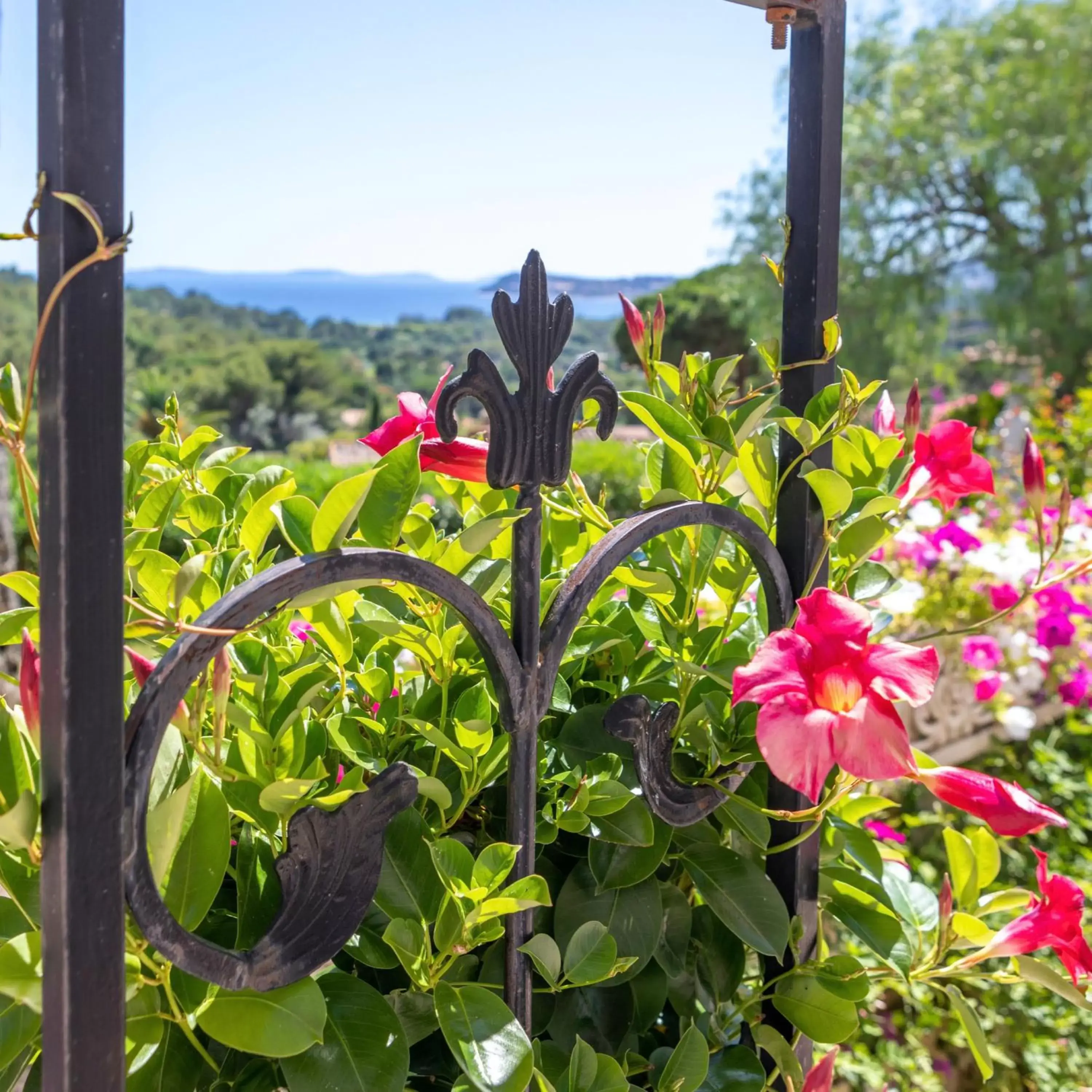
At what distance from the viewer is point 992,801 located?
498 millimetres

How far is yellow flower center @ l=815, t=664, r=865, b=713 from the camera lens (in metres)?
0.46

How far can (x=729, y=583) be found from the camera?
581mm

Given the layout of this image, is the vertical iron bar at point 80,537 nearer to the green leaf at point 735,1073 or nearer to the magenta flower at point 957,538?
the green leaf at point 735,1073

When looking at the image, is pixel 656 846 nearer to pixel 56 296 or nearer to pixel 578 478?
pixel 578 478

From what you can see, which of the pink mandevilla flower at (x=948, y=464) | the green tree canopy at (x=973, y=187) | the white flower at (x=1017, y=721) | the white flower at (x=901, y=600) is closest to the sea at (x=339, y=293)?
the green tree canopy at (x=973, y=187)

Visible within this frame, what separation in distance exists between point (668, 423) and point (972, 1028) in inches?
15.1

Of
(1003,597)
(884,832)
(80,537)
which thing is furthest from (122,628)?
(1003,597)

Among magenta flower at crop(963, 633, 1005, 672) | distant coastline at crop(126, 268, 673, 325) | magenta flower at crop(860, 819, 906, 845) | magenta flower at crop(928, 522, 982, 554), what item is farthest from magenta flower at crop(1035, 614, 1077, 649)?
distant coastline at crop(126, 268, 673, 325)

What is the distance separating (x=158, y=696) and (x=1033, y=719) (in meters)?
1.88

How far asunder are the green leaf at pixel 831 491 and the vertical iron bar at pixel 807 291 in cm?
4

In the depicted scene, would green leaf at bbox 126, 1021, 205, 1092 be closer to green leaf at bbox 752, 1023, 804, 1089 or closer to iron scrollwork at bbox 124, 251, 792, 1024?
iron scrollwork at bbox 124, 251, 792, 1024

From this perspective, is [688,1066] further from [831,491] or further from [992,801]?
[831,491]

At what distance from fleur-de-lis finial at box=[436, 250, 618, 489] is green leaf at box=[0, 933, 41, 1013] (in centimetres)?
25

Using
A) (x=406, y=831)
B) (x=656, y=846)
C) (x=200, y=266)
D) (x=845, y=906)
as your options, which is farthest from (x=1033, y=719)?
(x=200, y=266)
